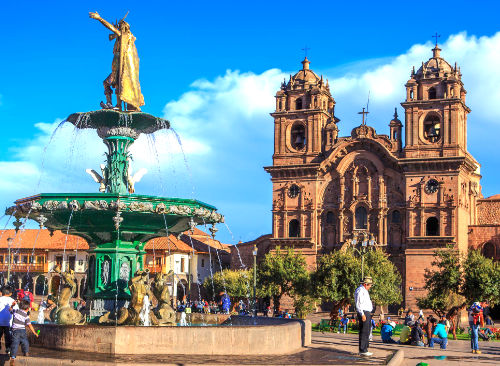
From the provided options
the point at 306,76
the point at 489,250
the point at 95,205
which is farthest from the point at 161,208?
the point at 306,76

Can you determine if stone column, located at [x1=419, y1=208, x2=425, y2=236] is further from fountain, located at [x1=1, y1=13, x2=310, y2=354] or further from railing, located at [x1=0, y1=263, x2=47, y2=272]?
fountain, located at [x1=1, y1=13, x2=310, y2=354]

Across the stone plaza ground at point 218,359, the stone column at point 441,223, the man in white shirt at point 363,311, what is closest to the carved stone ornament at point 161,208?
the stone plaza ground at point 218,359

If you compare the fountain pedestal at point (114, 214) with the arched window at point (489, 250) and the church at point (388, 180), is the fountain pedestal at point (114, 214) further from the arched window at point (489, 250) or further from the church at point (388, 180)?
the arched window at point (489, 250)

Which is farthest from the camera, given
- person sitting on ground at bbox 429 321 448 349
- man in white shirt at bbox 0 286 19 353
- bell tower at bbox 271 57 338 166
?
bell tower at bbox 271 57 338 166

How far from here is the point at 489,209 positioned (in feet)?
190

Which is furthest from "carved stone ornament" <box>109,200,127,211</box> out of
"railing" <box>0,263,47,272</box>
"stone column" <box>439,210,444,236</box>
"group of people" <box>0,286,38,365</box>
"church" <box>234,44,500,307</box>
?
"railing" <box>0,263,47,272</box>

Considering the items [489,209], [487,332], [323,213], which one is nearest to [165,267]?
[323,213]

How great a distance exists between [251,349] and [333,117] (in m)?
49.2

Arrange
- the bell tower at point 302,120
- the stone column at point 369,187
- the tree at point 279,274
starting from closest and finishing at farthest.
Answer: the tree at point 279,274 < the stone column at point 369,187 < the bell tower at point 302,120

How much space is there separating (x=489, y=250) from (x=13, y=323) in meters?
46.9

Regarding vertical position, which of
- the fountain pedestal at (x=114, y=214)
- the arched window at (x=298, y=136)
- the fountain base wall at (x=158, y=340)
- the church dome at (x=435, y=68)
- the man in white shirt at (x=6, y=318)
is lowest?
the fountain base wall at (x=158, y=340)

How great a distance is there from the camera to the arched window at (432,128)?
178 feet

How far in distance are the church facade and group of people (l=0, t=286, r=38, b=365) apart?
42.4m

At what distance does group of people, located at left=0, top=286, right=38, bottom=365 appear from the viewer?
1066cm
